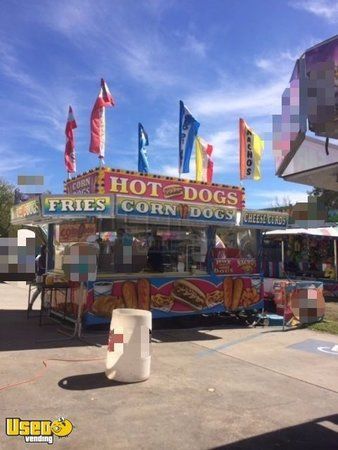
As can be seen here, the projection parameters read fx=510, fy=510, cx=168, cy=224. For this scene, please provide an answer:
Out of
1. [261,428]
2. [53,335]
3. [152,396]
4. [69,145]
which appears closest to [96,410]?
[152,396]

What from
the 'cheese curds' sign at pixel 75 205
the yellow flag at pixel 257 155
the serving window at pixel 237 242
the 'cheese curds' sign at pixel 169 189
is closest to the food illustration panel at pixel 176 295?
the serving window at pixel 237 242

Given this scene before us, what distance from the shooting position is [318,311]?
40.2 ft

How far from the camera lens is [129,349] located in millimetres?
6613

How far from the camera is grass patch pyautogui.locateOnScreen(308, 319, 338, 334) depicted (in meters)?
11.2

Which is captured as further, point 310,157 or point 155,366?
point 155,366

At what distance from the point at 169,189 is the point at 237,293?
9.55 feet

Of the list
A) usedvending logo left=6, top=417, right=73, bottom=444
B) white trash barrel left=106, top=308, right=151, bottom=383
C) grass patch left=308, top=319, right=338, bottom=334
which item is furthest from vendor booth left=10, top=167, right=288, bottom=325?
usedvending logo left=6, top=417, right=73, bottom=444

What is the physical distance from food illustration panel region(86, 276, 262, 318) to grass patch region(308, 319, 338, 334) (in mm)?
1423

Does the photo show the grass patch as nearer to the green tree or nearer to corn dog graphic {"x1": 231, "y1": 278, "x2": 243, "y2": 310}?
corn dog graphic {"x1": 231, "y1": 278, "x2": 243, "y2": 310}

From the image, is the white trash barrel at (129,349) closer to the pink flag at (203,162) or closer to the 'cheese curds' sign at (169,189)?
the 'cheese curds' sign at (169,189)

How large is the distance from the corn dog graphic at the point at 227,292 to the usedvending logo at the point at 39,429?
6.96 meters

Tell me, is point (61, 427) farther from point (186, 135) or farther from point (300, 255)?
point (300, 255)

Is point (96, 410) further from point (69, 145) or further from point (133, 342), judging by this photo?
point (69, 145)

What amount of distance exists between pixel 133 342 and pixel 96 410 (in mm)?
1271
